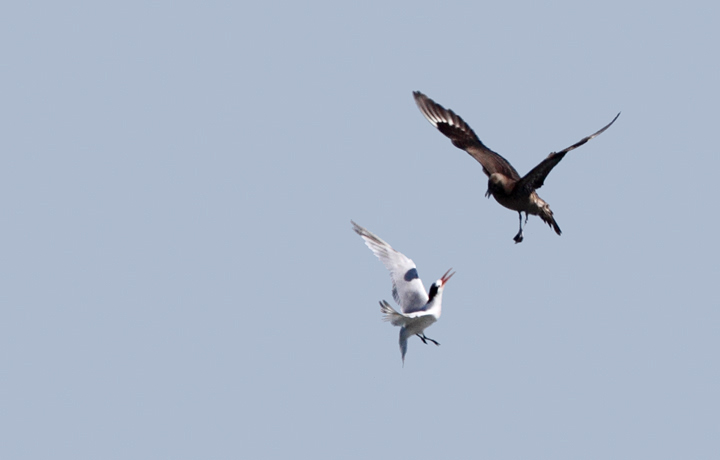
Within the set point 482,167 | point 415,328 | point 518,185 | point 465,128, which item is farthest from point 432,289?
point 465,128

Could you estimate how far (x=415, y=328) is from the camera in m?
17.4

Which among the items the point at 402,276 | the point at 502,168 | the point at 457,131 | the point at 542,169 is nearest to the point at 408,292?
the point at 402,276

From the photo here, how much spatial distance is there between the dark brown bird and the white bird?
2.82m

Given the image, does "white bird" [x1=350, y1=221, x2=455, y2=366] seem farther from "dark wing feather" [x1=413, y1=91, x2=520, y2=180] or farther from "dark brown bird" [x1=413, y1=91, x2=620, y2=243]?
"dark wing feather" [x1=413, y1=91, x2=520, y2=180]

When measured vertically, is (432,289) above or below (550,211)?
below

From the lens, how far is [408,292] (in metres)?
18.0

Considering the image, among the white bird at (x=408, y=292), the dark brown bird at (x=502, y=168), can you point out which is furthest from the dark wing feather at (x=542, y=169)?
the white bird at (x=408, y=292)

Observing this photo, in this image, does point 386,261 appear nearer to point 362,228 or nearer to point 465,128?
point 362,228

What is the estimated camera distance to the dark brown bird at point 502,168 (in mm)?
19109

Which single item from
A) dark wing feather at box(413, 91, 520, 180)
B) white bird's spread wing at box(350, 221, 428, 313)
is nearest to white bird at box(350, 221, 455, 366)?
white bird's spread wing at box(350, 221, 428, 313)

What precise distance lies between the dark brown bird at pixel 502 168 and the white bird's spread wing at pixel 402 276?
2887mm

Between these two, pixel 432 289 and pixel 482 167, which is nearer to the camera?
pixel 432 289

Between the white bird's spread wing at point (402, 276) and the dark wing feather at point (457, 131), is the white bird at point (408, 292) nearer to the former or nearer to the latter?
the white bird's spread wing at point (402, 276)

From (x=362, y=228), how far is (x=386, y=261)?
3.08 ft
